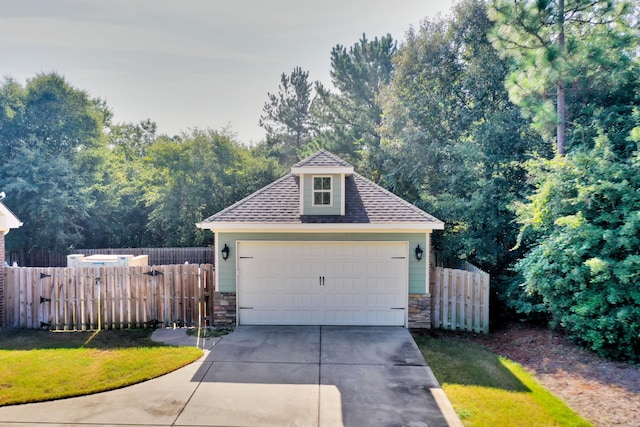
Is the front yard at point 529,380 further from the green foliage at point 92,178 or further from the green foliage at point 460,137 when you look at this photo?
the green foliage at point 92,178

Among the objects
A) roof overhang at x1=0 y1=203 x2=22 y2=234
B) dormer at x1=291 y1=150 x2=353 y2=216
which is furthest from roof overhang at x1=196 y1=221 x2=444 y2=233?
roof overhang at x1=0 y1=203 x2=22 y2=234

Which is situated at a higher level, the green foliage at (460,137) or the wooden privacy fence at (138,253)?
the green foliage at (460,137)

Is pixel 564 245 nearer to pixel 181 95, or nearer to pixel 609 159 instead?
pixel 609 159

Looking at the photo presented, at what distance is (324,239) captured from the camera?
9227 millimetres

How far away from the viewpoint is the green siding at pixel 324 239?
916cm

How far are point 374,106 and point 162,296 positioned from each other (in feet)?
57.1

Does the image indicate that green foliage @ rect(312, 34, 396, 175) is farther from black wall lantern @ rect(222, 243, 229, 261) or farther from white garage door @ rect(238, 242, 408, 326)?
black wall lantern @ rect(222, 243, 229, 261)

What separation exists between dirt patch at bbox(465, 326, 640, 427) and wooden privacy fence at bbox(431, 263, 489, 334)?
47cm

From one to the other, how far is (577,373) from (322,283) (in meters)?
5.27

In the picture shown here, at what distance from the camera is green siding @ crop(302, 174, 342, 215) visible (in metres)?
9.58

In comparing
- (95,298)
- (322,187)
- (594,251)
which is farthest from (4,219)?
(594,251)

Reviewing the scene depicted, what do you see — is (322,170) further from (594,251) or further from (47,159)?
(47,159)

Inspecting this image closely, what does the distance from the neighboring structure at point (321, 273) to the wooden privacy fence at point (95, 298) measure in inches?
46.5

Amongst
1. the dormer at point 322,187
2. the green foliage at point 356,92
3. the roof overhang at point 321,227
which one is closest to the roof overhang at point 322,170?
the dormer at point 322,187
